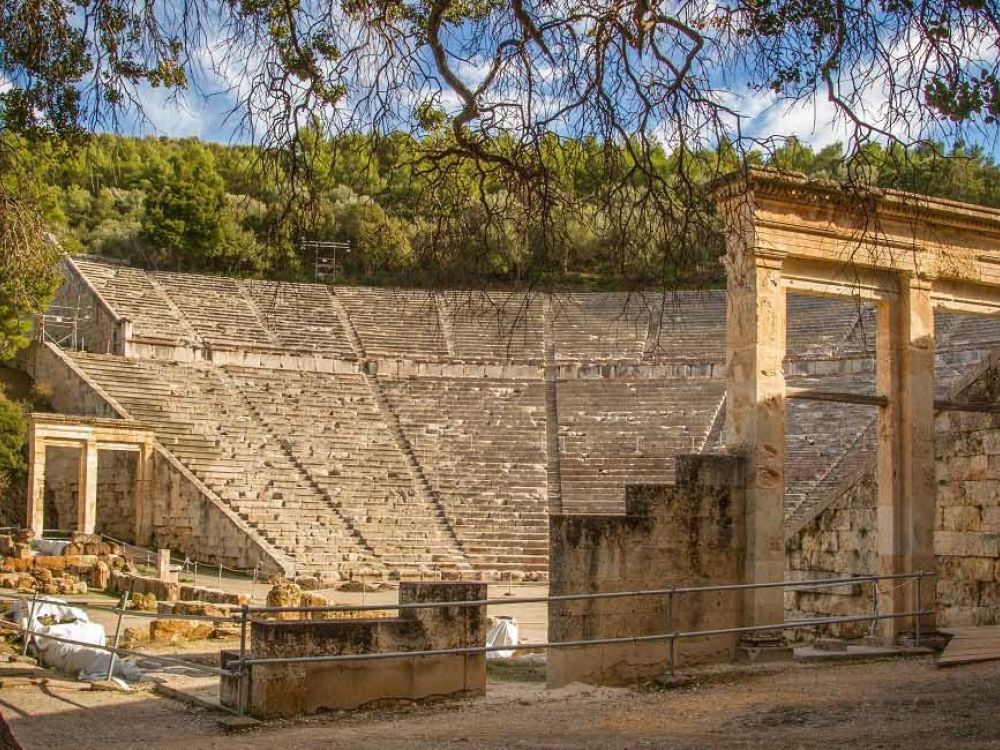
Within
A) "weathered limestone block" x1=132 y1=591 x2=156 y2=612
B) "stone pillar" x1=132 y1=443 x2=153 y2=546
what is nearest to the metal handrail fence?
"weathered limestone block" x1=132 y1=591 x2=156 y2=612

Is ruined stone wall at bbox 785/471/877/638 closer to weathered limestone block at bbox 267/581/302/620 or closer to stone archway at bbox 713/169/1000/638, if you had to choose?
stone archway at bbox 713/169/1000/638

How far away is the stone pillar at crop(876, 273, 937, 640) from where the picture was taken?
40.0 feet

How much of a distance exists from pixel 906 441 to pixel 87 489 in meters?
18.2

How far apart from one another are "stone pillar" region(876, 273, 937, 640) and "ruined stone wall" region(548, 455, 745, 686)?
6.86 feet

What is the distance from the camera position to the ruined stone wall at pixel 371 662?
862 cm

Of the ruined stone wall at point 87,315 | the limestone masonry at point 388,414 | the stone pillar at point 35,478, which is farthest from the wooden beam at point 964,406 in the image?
the ruined stone wall at point 87,315

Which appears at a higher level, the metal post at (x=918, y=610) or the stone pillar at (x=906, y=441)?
the stone pillar at (x=906, y=441)

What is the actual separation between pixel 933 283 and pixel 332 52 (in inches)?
311

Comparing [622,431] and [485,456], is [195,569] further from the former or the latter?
[622,431]

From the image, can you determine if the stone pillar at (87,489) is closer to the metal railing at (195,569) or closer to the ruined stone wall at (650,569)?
the metal railing at (195,569)

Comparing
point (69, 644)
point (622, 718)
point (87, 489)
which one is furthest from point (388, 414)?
point (622, 718)

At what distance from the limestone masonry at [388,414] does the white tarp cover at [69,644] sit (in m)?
10.2

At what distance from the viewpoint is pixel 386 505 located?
26500 millimetres

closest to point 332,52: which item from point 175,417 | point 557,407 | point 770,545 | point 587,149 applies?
point 587,149
